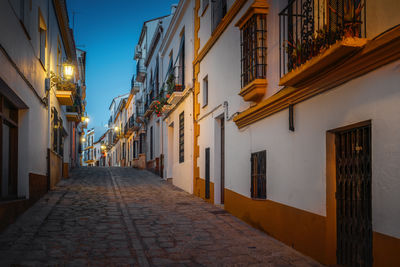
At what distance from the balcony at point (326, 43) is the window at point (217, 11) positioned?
176 inches

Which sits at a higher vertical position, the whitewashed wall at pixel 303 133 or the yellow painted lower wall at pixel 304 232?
the whitewashed wall at pixel 303 133

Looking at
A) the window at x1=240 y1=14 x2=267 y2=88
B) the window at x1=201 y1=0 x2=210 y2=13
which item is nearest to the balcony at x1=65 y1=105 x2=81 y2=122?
the window at x1=201 y1=0 x2=210 y2=13

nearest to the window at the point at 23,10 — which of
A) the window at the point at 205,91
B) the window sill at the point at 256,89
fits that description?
the window sill at the point at 256,89

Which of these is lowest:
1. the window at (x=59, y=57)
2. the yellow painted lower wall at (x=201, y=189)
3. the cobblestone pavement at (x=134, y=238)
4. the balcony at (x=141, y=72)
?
the cobblestone pavement at (x=134, y=238)

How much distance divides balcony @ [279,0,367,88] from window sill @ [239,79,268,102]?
84cm

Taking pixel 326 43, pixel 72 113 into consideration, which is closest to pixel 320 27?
pixel 326 43

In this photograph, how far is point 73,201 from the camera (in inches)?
470

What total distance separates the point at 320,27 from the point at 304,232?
308 centimetres

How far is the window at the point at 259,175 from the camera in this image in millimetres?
8148

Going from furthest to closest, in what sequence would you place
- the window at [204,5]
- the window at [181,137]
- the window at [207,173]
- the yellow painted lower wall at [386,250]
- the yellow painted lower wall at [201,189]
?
the window at [181,137] < the window at [204,5] < the window at [207,173] < the yellow painted lower wall at [201,189] < the yellow painted lower wall at [386,250]

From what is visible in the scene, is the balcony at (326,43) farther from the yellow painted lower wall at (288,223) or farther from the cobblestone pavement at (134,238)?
the cobblestone pavement at (134,238)

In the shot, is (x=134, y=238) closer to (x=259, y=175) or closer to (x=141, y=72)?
(x=259, y=175)

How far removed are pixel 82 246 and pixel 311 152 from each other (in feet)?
13.0

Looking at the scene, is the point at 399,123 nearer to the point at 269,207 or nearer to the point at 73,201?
the point at 269,207
